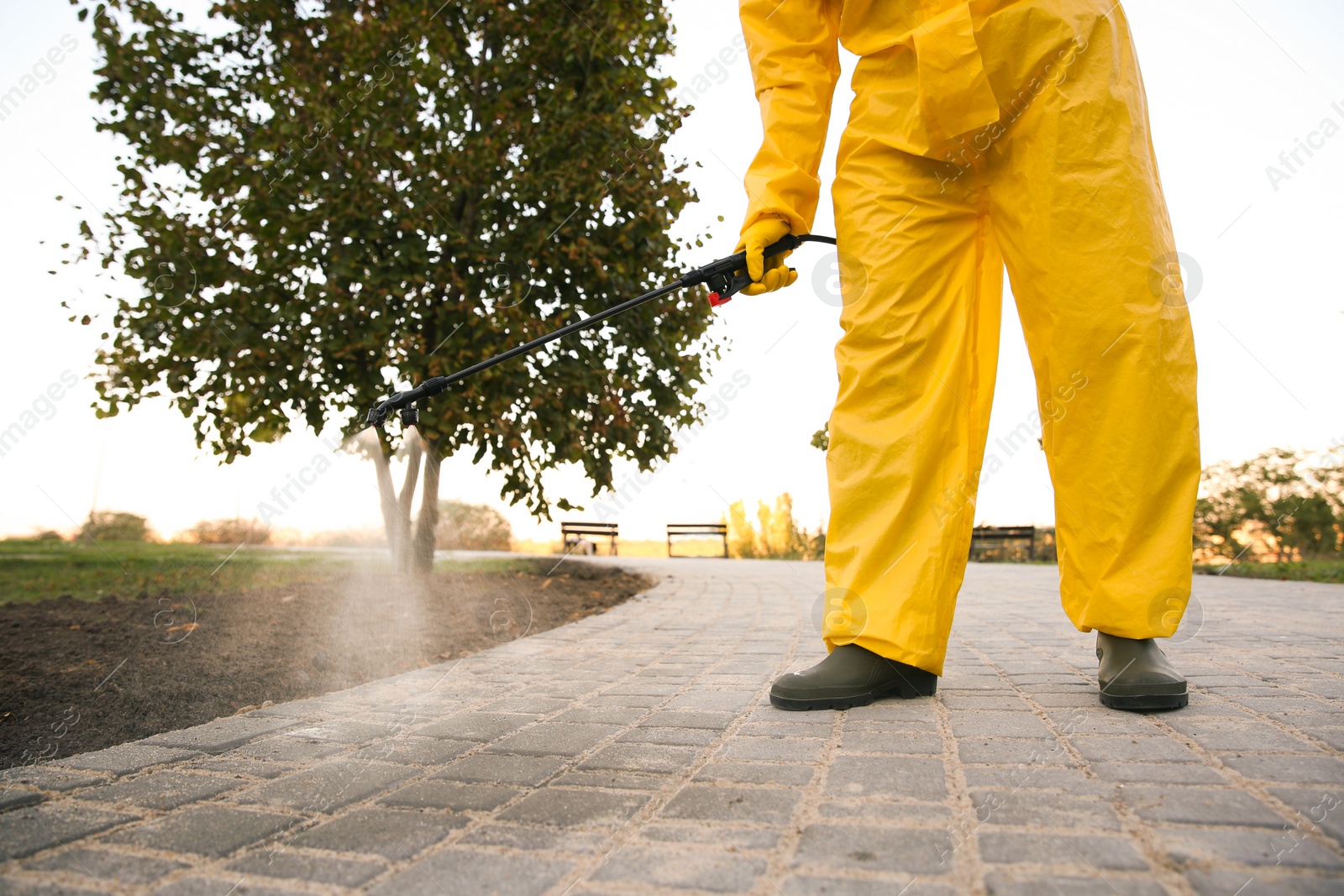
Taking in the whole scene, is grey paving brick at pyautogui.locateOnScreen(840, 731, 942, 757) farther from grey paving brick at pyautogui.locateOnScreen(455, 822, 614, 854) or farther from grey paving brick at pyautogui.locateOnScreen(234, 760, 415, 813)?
grey paving brick at pyautogui.locateOnScreen(234, 760, 415, 813)

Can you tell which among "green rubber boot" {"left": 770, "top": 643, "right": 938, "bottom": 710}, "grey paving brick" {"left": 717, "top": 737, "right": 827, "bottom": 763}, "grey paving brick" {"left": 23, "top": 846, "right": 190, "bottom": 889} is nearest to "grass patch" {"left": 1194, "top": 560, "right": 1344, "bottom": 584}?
"green rubber boot" {"left": 770, "top": 643, "right": 938, "bottom": 710}

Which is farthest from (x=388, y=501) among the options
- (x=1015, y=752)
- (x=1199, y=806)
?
(x=1199, y=806)

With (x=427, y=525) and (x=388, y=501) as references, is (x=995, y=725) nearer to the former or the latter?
(x=388, y=501)

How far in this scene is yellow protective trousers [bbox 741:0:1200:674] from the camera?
201 cm

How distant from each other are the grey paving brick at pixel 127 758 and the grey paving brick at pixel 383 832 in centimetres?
70

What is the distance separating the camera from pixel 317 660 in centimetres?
319

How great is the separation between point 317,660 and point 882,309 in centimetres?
260

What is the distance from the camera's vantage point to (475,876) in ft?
3.77

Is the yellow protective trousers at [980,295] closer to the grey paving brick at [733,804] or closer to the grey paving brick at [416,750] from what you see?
the grey paving brick at [733,804]

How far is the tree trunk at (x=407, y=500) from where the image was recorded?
5320 millimetres

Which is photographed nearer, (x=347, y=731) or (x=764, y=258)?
(x=347, y=731)

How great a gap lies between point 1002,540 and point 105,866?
1539cm

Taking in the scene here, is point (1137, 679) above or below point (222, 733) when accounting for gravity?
above

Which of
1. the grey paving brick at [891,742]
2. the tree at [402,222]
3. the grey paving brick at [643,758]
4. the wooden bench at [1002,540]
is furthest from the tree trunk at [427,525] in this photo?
the wooden bench at [1002,540]
